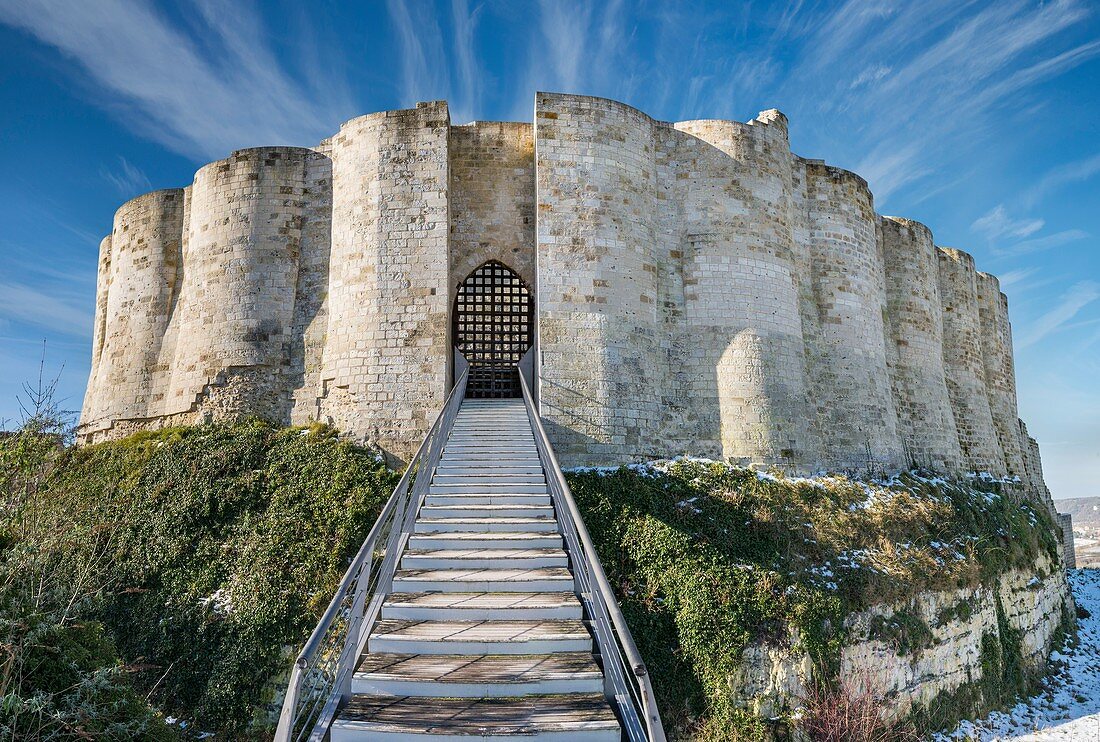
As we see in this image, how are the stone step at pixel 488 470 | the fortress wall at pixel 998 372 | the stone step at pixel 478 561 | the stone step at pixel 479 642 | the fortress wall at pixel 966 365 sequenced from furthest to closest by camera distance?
1. the fortress wall at pixel 998 372
2. the fortress wall at pixel 966 365
3. the stone step at pixel 488 470
4. the stone step at pixel 478 561
5. the stone step at pixel 479 642

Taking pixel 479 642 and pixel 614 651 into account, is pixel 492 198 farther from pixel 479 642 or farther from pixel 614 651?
pixel 614 651

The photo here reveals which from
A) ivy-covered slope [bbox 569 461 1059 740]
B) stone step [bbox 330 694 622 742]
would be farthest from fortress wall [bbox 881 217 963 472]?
stone step [bbox 330 694 622 742]

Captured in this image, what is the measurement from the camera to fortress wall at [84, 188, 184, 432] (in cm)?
1641

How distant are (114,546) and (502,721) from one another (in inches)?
Answer: 407

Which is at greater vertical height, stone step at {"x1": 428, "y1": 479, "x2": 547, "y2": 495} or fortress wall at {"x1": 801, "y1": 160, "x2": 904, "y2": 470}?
fortress wall at {"x1": 801, "y1": 160, "x2": 904, "y2": 470}

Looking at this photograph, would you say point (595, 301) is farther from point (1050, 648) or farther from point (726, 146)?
point (1050, 648)

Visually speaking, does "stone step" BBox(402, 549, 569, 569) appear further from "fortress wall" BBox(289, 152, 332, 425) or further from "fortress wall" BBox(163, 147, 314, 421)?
"fortress wall" BBox(163, 147, 314, 421)

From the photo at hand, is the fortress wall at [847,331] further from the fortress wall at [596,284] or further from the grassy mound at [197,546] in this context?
the grassy mound at [197,546]

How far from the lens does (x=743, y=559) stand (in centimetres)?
1152

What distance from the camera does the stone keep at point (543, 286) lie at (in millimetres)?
13609

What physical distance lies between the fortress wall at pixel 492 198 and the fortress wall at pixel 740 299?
3.34 metres

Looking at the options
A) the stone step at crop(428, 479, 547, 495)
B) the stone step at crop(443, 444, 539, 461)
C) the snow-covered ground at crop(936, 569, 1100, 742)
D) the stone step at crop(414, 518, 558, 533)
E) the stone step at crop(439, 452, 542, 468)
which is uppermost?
the stone step at crop(443, 444, 539, 461)

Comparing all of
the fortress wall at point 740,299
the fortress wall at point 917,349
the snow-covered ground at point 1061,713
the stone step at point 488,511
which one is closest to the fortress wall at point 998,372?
the fortress wall at point 917,349

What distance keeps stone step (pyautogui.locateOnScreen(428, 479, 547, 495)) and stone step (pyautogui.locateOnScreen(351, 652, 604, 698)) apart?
11.0 feet
